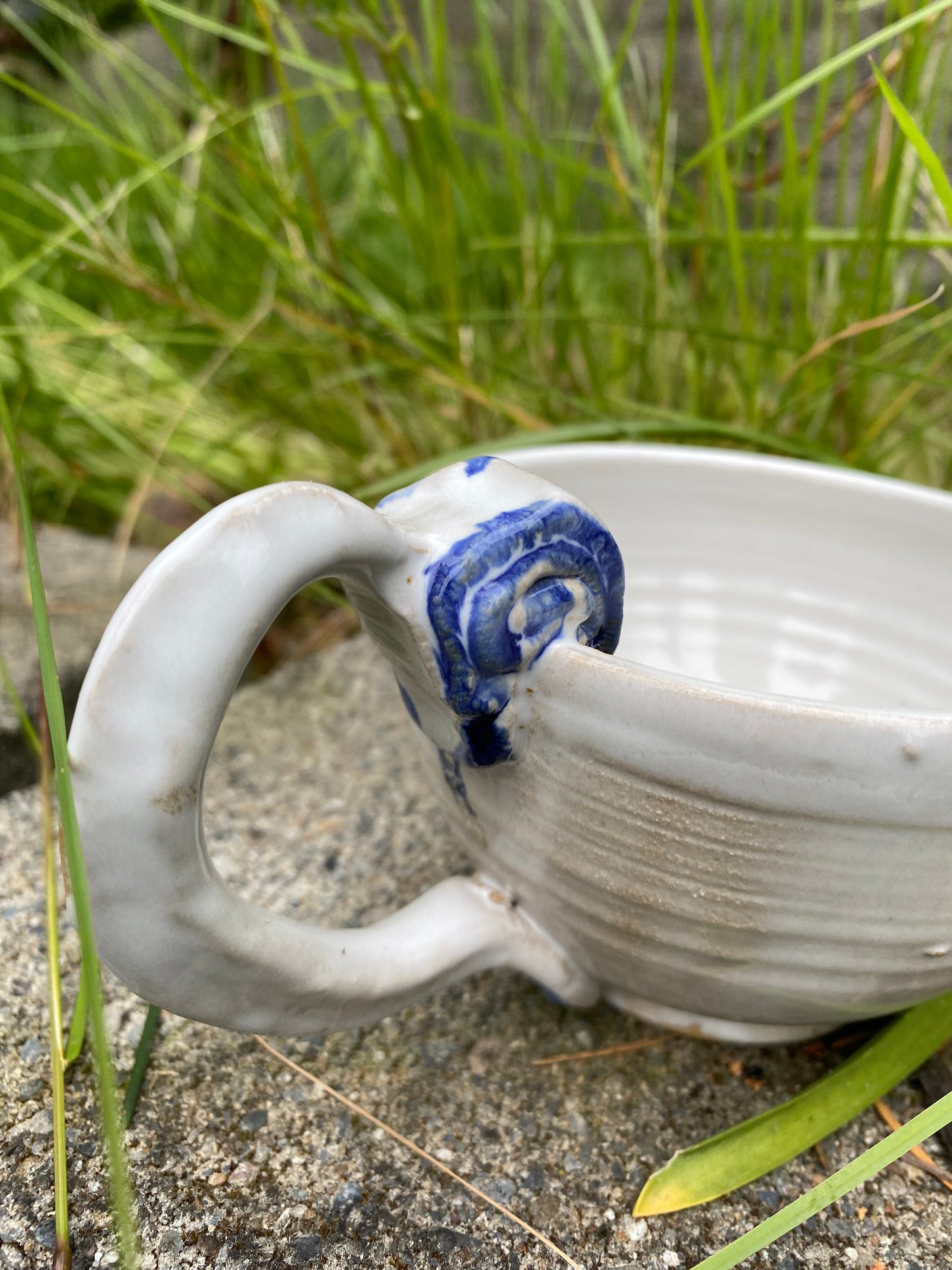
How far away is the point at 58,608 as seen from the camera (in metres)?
0.70

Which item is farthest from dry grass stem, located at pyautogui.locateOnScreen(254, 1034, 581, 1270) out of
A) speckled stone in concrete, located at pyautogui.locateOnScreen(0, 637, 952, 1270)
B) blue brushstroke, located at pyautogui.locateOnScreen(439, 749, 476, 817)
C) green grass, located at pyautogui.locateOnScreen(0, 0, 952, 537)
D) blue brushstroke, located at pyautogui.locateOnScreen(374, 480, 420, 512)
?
green grass, located at pyautogui.locateOnScreen(0, 0, 952, 537)

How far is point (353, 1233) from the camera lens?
1.10 ft

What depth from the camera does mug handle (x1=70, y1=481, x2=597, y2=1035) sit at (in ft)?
0.82

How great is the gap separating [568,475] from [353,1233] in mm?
356

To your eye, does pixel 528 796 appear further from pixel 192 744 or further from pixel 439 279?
pixel 439 279

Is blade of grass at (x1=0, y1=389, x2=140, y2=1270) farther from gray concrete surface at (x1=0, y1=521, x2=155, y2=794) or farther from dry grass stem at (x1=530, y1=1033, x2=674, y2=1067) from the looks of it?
gray concrete surface at (x1=0, y1=521, x2=155, y2=794)

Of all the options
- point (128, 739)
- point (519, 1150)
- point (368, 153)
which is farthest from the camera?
point (368, 153)

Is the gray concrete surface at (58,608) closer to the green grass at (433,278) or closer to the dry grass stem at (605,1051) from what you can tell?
the green grass at (433,278)

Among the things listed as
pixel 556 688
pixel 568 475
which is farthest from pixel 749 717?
pixel 568 475

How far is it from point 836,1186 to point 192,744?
229mm

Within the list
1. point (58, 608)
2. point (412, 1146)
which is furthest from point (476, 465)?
point (58, 608)

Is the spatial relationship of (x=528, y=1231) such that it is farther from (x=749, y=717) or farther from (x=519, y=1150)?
(x=749, y=717)

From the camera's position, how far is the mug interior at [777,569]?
0.54 m

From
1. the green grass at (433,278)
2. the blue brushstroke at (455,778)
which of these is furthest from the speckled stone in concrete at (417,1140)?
the green grass at (433,278)
